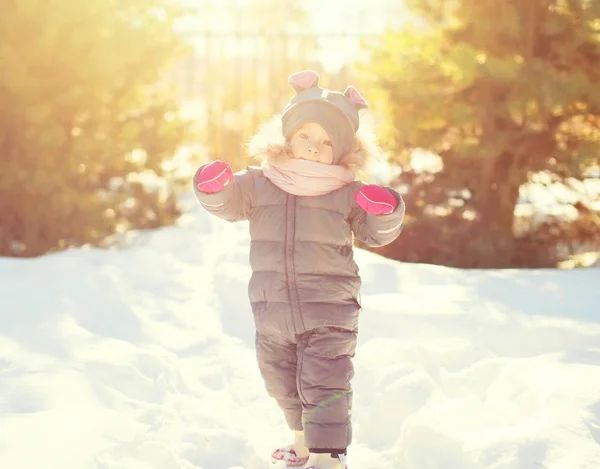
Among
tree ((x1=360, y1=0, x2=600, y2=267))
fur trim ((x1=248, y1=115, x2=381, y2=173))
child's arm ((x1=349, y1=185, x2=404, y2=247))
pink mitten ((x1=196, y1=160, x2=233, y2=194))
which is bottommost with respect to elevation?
child's arm ((x1=349, y1=185, x2=404, y2=247))

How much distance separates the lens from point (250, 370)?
3.90 meters

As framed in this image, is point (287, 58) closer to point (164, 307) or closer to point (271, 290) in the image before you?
point (164, 307)

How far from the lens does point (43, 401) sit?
9.75 ft

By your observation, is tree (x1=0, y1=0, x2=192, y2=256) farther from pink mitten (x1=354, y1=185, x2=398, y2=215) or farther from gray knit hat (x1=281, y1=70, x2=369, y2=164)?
pink mitten (x1=354, y1=185, x2=398, y2=215)

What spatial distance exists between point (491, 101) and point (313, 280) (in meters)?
3.84

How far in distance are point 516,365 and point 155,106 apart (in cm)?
462

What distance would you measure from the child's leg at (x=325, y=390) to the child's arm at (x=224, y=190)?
0.55 metres

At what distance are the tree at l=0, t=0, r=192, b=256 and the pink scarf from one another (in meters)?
3.69

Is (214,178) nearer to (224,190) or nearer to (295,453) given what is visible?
(224,190)

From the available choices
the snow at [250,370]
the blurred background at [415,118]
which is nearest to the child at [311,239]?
the snow at [250,370]

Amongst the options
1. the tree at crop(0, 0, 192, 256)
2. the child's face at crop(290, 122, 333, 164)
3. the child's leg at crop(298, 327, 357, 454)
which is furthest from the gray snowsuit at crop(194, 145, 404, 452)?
the tree at crop(0, 0, 192, 256)

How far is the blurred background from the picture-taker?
568 centimetres

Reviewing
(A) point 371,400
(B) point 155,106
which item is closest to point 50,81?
(B) point 155,106

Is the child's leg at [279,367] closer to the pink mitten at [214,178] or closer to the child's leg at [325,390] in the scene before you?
the child's leg at [325,390]
